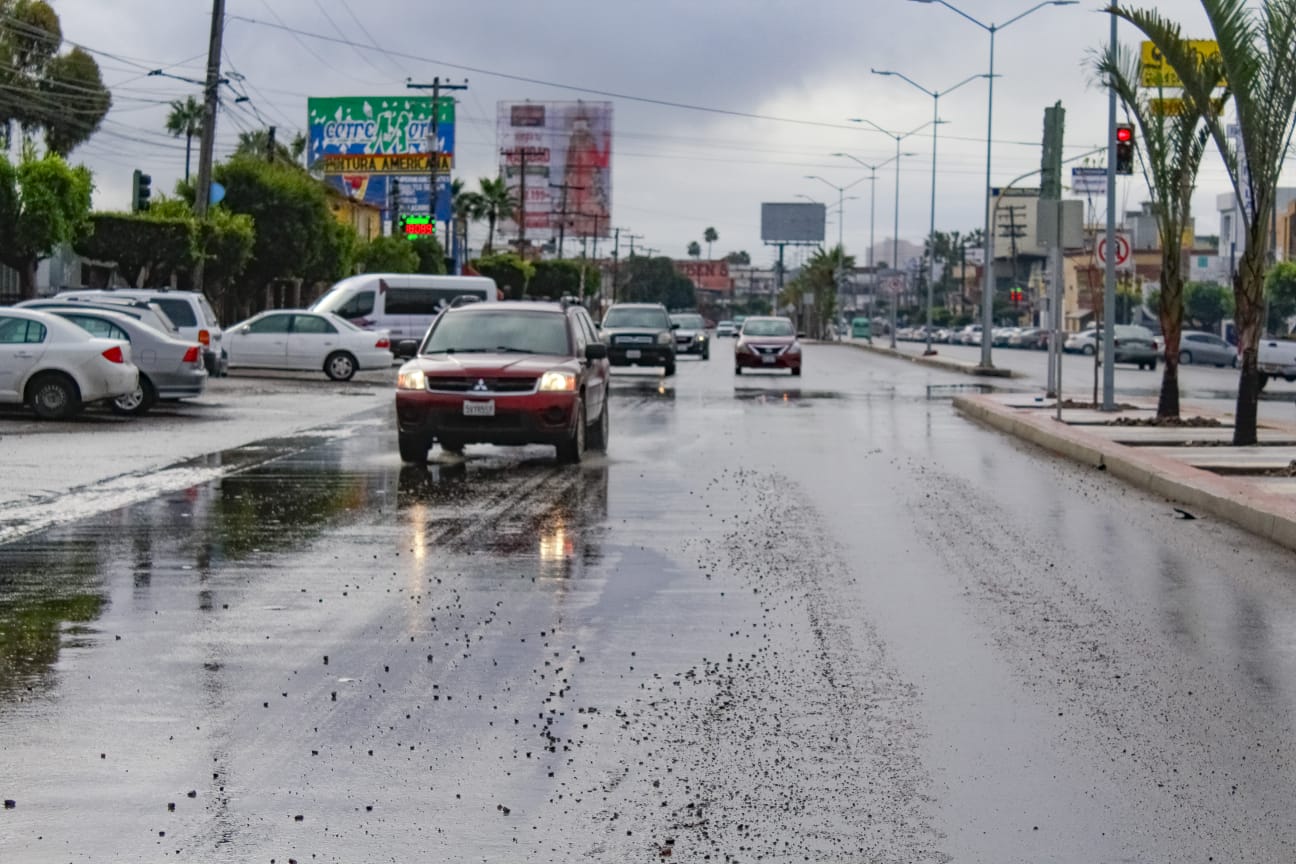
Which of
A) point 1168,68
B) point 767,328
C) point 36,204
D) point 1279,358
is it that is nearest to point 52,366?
point 1168,68

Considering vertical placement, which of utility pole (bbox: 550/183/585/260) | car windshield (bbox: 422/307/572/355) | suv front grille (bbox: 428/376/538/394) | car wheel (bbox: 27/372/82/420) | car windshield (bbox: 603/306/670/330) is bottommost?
car wheel (bbox: 27/372/82/420)

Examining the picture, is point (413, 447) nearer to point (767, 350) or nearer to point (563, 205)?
point (767, 350)

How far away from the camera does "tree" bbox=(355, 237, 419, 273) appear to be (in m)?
77.4

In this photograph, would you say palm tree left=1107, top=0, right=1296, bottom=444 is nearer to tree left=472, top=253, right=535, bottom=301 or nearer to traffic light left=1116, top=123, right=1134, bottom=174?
traffic light left=1116, top=123, right=1134, bottom=174

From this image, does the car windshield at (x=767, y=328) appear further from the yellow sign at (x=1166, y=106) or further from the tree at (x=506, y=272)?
the tree at (x=506, y=272)

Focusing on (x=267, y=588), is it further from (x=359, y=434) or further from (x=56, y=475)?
(x=359, y=434)

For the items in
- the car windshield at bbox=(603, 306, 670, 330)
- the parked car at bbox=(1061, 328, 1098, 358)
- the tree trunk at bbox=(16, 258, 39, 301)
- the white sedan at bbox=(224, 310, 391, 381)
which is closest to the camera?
the white sedan at bbox=(224, 310, 391, 381)

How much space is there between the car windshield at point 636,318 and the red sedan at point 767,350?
2.06 meters

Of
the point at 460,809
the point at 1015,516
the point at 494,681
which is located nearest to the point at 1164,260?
the point at 1015,516

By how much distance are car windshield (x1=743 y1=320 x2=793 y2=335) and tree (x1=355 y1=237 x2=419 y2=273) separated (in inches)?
1210

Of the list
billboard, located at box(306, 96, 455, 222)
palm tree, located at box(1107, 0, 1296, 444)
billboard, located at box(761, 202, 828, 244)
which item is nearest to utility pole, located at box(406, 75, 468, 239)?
billboard, located at box(306, 96, 455, 222)

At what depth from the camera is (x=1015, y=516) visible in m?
15.7

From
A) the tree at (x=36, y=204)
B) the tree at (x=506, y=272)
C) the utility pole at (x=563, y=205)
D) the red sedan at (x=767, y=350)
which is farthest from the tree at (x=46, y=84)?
the utility pole at (x=563, y=205)

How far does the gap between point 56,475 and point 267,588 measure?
783 centimetres
